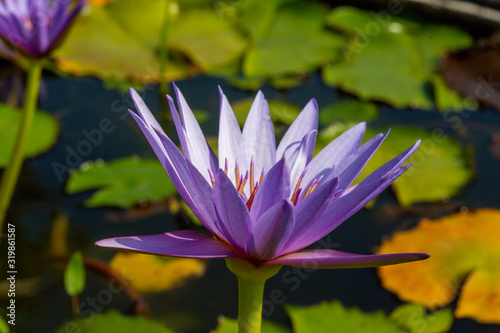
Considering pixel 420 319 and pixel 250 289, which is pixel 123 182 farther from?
pixel 250 289

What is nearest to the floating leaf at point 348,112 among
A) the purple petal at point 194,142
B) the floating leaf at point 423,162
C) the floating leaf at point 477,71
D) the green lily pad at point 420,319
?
the floating leaf at point 423,162

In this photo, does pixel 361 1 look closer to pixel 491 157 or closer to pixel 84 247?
pixel 491 157

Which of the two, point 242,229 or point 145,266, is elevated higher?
point 242,229

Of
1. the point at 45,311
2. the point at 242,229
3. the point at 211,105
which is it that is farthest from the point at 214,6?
the point at 242,229

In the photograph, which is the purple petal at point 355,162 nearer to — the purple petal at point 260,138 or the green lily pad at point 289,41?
the purple petal at point 260,138

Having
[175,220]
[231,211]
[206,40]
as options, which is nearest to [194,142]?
[231,211]

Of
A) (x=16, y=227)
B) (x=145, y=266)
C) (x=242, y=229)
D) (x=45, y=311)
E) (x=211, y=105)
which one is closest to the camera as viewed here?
(x=242, y=229)

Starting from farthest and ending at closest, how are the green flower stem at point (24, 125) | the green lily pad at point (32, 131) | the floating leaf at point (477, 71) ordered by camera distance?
the floating leaf at point (477, 71), the green lily pad at point (32, 131), the green flower stem at point (24, 125)

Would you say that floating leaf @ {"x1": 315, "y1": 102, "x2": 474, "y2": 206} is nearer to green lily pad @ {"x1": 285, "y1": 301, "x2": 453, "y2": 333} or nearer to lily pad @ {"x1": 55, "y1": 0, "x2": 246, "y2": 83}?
green lily pad @ {"x1": 285, "y1": 301, "x2": 453, "y2": 333}
